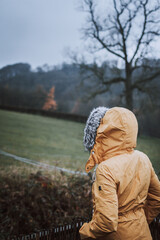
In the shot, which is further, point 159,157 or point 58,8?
point 58,8

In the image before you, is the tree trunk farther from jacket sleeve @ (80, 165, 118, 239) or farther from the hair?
jacket sleeve @ (80, 165, 118, 239)

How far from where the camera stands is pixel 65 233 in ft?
7.72

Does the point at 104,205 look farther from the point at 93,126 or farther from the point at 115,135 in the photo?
the point at 93,126

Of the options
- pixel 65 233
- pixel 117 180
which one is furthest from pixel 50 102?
pixel 117 180

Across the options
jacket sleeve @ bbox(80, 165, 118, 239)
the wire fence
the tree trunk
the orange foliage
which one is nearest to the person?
jacket sleeve @ bbox(80, 165, 118, 239)

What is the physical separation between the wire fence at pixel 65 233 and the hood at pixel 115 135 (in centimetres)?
110

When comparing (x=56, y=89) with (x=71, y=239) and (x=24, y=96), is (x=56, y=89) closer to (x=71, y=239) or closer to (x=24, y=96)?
(x=24, y=96)

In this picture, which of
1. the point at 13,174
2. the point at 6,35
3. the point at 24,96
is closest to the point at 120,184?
A: the point at 13,174

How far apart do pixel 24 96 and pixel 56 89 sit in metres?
5.08

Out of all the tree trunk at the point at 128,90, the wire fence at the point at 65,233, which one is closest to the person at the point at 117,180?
the wire fence at the point at 65,233

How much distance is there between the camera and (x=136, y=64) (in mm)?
4844

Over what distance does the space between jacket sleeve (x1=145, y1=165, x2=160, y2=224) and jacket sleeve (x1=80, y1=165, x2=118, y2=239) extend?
602 mm

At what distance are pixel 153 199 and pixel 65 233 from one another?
3.92 feet

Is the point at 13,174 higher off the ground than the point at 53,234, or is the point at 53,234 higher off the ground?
the point at 53,234
